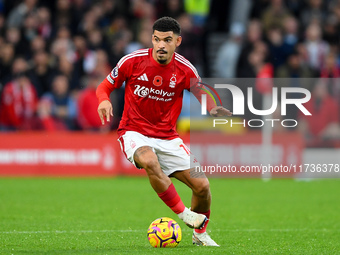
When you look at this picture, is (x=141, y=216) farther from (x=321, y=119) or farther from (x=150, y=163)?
(x=321, y=119)

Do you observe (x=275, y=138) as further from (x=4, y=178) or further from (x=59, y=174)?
(x=4, y=178)

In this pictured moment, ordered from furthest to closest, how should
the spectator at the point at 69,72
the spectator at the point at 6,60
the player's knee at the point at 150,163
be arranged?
the spectator at the point at 6,60 < the spectator at the point at 69,72 < the player's knee at the point at 150,163

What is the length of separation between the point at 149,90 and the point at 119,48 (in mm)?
10588

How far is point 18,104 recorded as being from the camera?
1681cm

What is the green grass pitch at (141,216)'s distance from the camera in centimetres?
756

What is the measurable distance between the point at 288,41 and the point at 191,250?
12893 millimetres

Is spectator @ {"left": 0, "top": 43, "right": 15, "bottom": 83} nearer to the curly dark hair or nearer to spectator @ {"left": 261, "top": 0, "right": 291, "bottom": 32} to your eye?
spectator @ {"left": 261, "top": 0, "right": 291, "bottom": 32}

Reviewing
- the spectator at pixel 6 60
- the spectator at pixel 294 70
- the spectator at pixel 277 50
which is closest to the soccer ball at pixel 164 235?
the spectator at pixel 6 60

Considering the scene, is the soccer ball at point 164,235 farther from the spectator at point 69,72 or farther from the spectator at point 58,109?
the spectator at point 69,72

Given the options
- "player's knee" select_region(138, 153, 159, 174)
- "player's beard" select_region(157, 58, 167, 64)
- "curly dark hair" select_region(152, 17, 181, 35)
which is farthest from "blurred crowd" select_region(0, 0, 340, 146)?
"player's knee" select_region(138, 153, 159, 174)

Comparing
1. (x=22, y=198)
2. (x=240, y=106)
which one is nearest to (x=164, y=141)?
(x=22, y=198)

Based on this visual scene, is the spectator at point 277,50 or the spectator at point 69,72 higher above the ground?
the spectator at point 277,50

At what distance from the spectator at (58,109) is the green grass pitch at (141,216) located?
4.61ft

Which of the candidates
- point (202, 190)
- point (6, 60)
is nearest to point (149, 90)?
point (202, 190)
